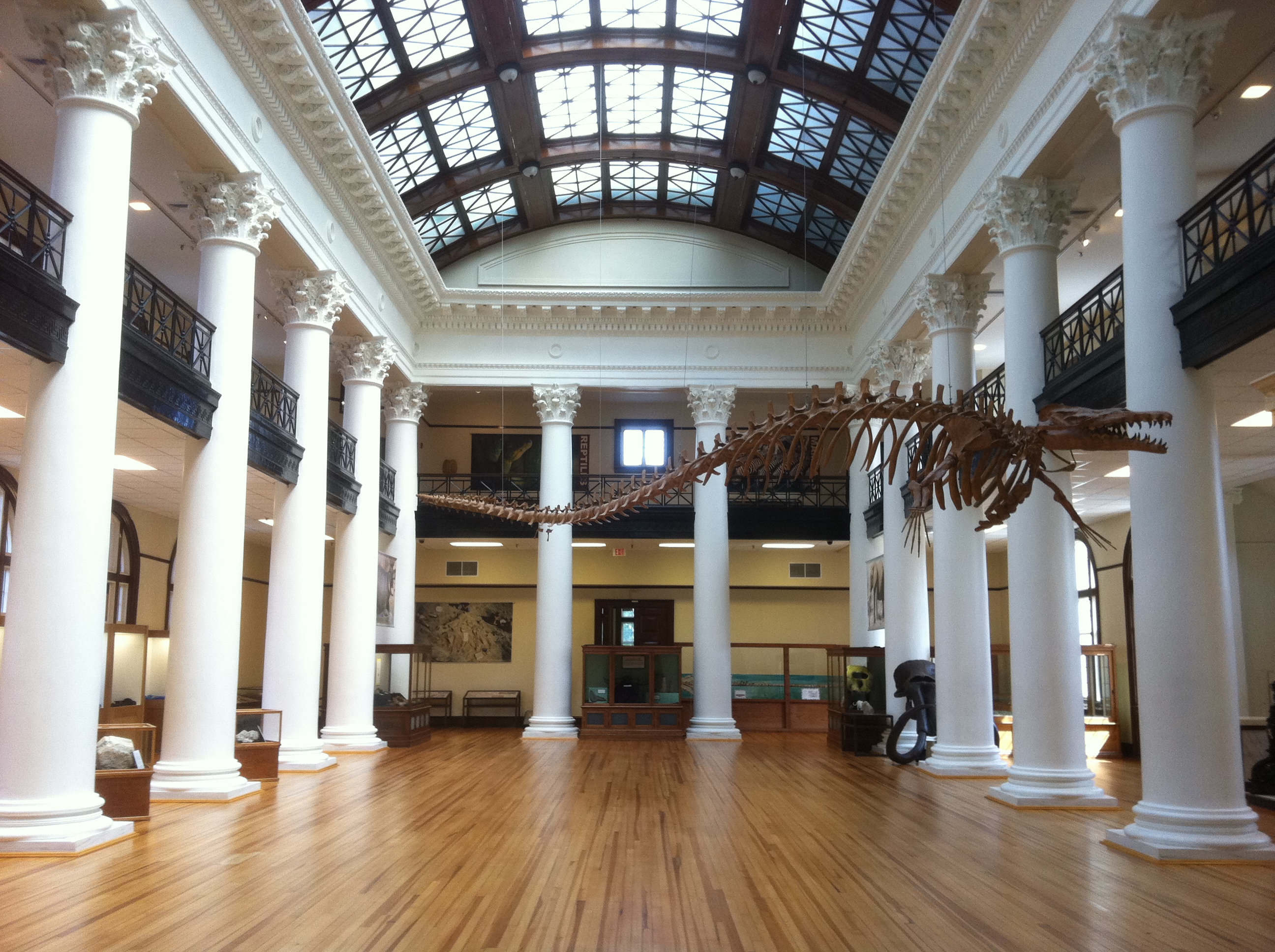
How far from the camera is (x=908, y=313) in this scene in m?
17.0

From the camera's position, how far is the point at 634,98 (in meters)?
19.3

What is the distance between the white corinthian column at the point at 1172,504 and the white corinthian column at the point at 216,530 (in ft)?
29.4

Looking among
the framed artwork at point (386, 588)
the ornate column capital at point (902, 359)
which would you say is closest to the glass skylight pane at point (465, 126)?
the framed artwork at point (386, 588)

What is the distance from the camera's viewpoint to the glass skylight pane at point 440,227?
70.1ft

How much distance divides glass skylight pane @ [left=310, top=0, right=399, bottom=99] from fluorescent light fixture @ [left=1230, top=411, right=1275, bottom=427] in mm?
11569

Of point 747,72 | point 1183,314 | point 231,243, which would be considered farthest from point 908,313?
point 231,243

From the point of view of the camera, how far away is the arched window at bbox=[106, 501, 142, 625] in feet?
60.8

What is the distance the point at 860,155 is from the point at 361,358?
941 cm

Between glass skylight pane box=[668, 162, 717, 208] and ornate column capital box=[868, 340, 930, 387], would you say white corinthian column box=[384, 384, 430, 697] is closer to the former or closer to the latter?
glass skylight pane box=[668, 162, 717, 208]

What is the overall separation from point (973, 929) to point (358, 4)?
13.6m

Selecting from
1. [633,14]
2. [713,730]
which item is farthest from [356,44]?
[713,730]

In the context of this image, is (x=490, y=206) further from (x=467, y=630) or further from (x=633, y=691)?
(x=633, y=691)

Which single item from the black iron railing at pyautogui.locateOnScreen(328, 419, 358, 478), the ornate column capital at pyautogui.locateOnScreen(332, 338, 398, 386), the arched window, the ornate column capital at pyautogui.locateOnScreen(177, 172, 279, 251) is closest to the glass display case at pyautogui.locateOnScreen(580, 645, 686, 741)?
the black iron railing at pyautogui.locateOnScreen(328, 419, 358, 478)

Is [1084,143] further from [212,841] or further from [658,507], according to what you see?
[658,507]
